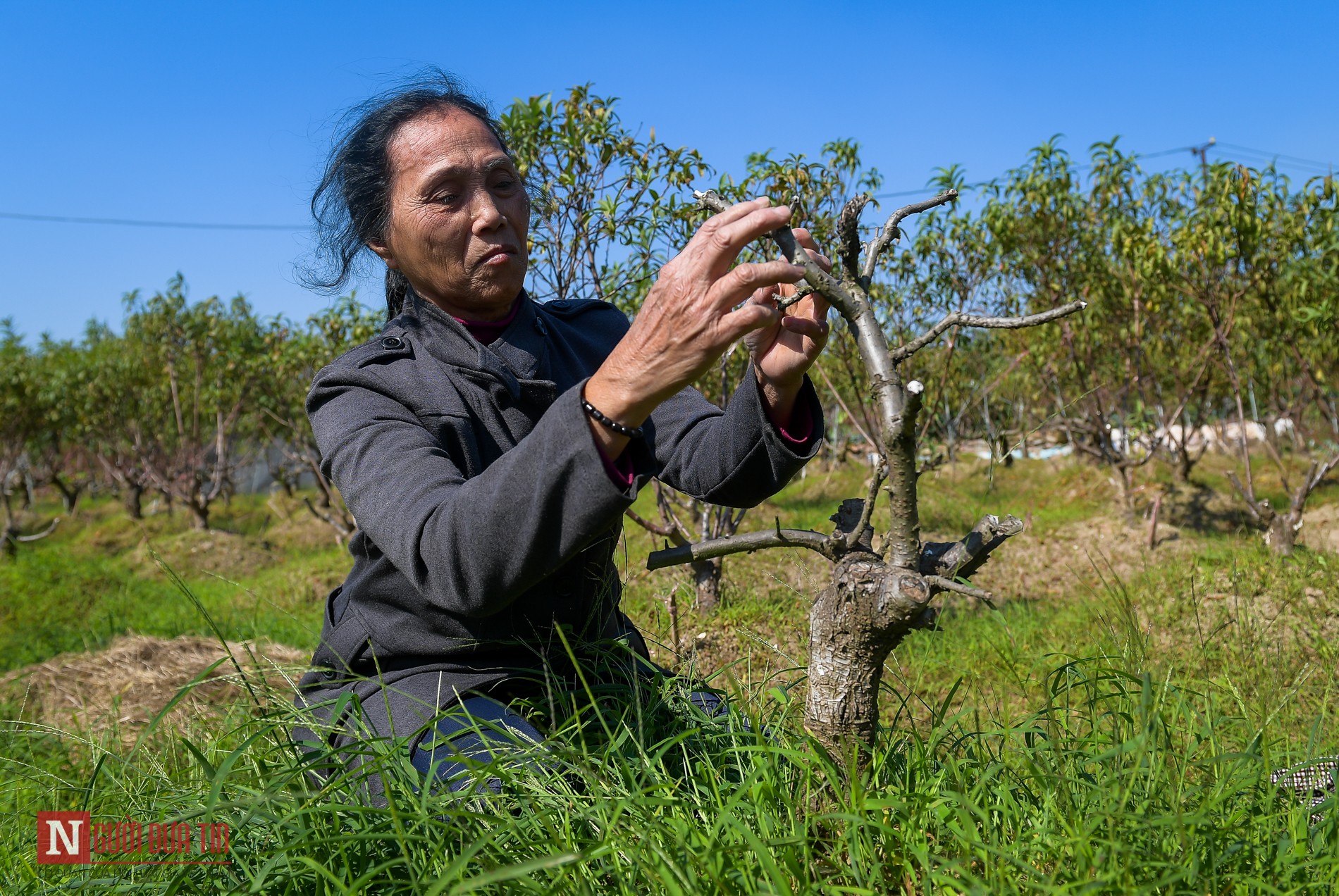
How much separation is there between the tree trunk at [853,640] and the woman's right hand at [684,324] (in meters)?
0.45

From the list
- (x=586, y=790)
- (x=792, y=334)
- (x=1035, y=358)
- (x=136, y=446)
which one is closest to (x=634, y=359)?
(x=792, y=334)

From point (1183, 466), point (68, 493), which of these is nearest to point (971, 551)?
point (1183, 466)

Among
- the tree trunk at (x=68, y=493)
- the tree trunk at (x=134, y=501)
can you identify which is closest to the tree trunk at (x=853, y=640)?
the tree trunk at (x=134, y=501)

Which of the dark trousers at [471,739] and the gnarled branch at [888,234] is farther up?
the gnarled branch at [888,234]

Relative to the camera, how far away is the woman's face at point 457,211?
2.03 metres

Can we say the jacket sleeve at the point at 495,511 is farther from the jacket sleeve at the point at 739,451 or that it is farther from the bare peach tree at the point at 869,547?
the jacket sleeve at the point at 739,451

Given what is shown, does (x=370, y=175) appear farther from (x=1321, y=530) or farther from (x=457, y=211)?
(x=1321, y=530)

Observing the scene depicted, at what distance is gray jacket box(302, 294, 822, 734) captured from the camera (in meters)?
1.43

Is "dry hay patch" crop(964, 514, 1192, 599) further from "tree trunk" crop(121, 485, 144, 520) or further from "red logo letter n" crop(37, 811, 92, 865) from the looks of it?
"tree trunk" crop(121, 485, 144, 520)

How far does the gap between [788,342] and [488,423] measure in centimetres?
67

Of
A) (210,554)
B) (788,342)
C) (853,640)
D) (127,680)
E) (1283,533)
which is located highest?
(788,342)

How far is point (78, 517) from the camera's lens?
18.2m

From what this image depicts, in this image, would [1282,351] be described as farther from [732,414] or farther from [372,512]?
[372,512]
